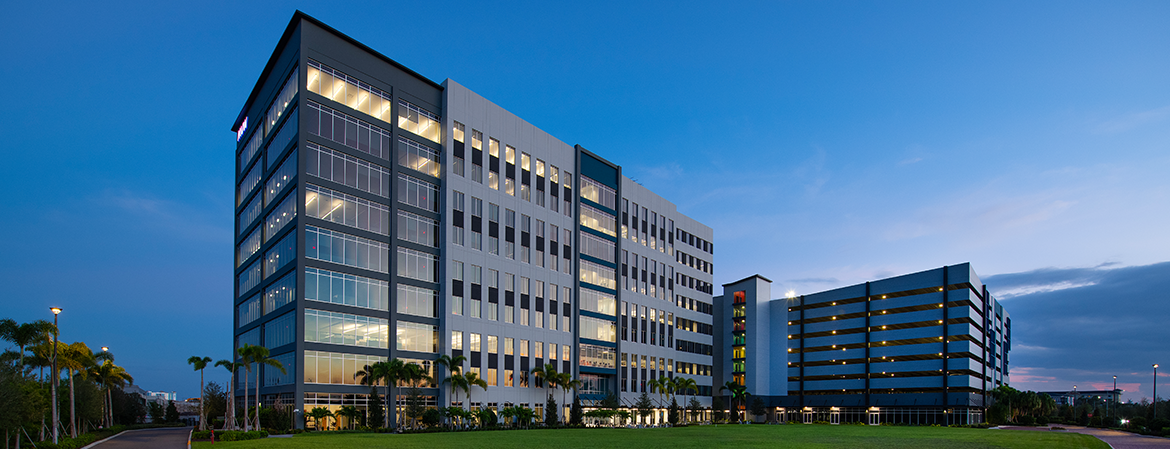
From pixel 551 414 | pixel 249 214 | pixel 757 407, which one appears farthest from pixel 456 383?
pixel 757 407

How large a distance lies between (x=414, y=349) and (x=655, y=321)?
4495cm

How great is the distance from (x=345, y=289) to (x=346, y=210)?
7.22m

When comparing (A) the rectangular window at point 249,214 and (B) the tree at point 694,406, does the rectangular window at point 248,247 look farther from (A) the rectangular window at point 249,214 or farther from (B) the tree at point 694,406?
(B) the tree at point 694,406

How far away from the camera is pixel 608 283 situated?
94.0 m

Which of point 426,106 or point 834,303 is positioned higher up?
point 426,106

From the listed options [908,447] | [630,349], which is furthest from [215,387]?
[908,447]

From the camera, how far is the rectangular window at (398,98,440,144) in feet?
229

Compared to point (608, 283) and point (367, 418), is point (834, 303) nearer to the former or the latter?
point (608, 283)

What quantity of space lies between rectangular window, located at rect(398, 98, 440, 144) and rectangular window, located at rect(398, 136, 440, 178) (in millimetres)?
1235

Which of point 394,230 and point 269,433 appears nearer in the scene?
point 269,433

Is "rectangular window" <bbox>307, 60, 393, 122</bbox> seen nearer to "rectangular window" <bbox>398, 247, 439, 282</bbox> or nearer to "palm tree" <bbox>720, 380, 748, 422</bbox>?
"rectangular window" <bbox>398, 247, 439, 282</bbox>

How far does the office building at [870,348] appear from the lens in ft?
356

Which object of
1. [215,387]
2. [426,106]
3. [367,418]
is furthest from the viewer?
[215,387]

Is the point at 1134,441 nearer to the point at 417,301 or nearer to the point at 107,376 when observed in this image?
the point at 417,301
